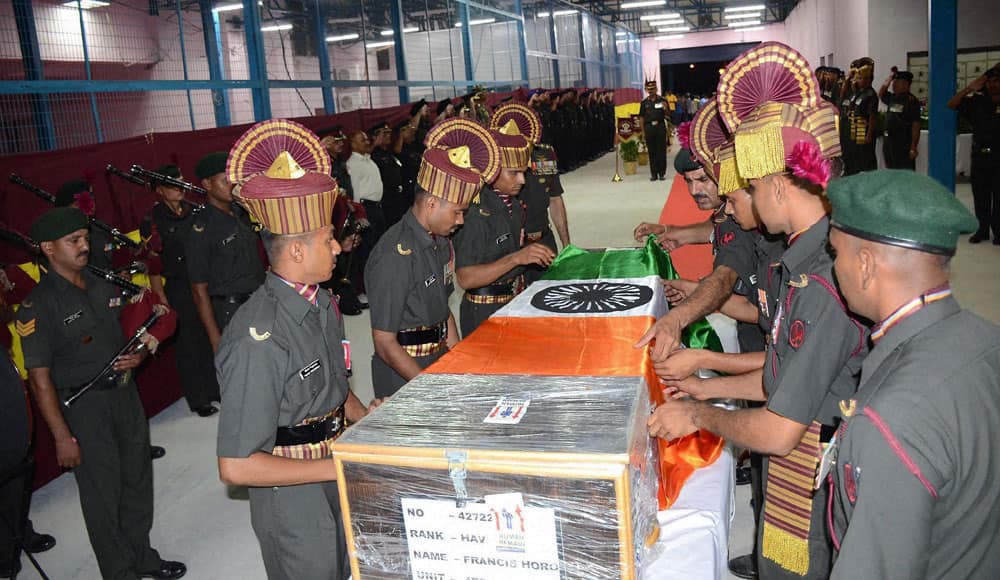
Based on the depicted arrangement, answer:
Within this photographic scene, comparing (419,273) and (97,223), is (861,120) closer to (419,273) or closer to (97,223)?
(419,273)

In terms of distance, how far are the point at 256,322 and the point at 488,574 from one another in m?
0.80

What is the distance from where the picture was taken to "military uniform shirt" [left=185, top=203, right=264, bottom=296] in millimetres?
4234

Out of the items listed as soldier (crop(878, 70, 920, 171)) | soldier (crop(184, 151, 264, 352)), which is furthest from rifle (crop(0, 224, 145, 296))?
soldier (crop(878, 70, 920, 171))

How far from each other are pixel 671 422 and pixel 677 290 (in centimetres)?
153

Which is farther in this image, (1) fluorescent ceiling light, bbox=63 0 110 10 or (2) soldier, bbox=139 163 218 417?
(1) fluorescent ceiling light, bbox=63 0 110 10

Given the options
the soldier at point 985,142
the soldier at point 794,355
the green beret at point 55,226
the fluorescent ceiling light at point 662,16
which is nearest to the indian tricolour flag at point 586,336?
the soldier at point 794,355

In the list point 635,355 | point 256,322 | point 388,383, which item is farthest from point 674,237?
point 256,322

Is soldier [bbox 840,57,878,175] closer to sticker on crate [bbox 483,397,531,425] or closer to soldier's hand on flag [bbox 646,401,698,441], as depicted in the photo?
soldier's hand on flag [bbox 646,401,698,441]

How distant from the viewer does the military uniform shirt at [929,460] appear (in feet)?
3.46

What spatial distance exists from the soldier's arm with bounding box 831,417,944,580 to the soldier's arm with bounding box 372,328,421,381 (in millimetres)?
1576

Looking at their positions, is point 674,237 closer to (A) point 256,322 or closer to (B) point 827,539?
(B) point 827,539

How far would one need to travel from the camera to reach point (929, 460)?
1.05 metres

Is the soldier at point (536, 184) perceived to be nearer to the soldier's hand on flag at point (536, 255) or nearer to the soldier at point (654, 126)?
the soldier's hand on flag at point (536, 255)

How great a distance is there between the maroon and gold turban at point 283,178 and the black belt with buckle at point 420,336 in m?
0.85
